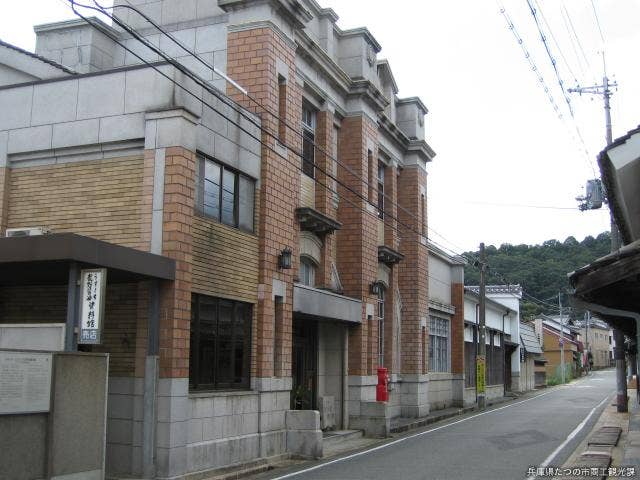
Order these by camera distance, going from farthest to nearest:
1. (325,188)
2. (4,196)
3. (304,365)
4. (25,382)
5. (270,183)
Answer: (325,188)
(304,365)
(270,183)
(4,196)
(25,382)

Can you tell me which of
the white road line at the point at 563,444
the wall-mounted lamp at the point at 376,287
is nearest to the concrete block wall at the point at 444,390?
the white road line at the point at 563,444

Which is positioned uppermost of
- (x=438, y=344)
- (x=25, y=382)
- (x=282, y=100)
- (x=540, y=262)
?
(x=540, y=262)

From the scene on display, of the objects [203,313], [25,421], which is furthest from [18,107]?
[25,421]

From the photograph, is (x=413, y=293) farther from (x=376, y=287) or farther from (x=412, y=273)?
(x=376, y=287)

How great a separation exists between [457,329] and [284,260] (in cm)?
1802

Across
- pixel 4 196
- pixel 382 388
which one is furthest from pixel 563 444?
pixel 4 196

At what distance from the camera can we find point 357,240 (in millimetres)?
22062

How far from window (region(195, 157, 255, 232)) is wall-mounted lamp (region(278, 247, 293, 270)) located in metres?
1.00

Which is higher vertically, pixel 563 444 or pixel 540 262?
pixel 540 262

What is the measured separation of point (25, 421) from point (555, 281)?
201ft

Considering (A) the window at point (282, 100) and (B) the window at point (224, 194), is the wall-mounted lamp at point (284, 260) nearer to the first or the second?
(B) the window at point (224, 194)

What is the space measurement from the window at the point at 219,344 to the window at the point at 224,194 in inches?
67.2

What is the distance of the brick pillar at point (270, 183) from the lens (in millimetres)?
15625

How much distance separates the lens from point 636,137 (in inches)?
446
